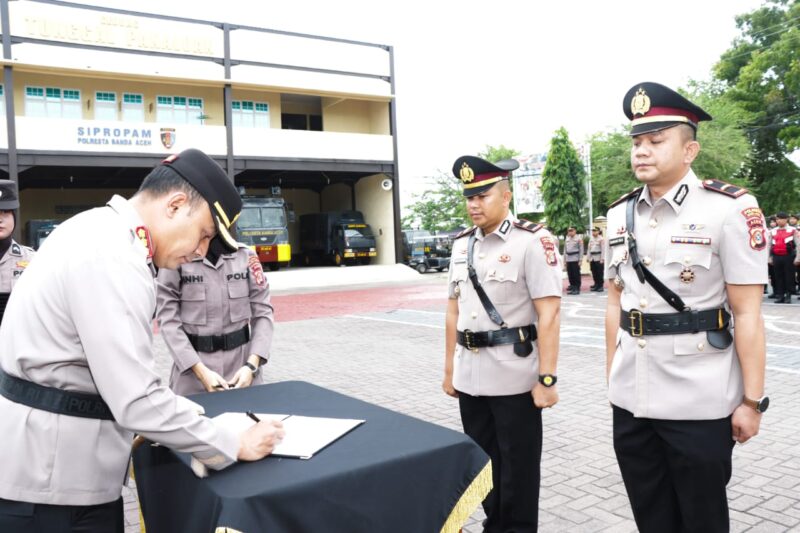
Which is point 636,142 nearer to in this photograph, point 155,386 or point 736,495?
point 155,386

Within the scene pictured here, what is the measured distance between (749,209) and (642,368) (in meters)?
0.70

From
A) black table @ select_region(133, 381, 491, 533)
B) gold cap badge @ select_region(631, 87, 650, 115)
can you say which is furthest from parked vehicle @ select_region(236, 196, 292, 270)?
black table @ select_region(133, 381, 491, 533)

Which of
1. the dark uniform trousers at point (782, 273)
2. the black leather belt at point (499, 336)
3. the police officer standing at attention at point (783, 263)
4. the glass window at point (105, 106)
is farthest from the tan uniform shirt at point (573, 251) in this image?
the glass window at point (105, 106)

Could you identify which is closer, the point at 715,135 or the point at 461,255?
the point at 461,255

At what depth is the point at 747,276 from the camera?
2.28 metres

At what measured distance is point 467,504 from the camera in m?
2.02

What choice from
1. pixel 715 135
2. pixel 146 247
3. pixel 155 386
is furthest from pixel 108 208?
pixel 715 135

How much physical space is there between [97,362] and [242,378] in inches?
68.4

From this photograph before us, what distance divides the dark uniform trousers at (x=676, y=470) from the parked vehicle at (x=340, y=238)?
88.2 ft

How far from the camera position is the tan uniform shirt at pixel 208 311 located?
11.1ft

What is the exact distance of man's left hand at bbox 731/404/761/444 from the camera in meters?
2.30

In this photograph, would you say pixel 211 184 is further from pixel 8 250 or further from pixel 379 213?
pixel 379 213

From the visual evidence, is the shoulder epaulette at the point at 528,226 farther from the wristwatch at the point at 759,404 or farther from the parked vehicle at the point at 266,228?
the parked vehicle at the point at 266,228

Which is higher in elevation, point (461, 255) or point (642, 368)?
point (461, 255)
